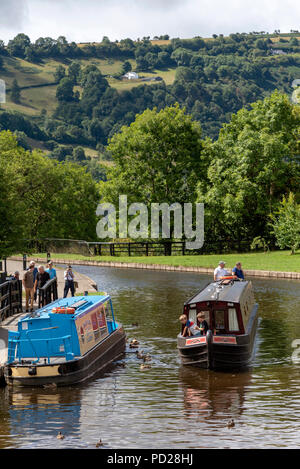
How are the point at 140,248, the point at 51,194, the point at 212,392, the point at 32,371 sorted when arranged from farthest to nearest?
the point at 51,194, the point at 140,248, the point at 212,392, the point at 32,371

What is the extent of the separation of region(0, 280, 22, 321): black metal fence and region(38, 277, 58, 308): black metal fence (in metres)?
1.07

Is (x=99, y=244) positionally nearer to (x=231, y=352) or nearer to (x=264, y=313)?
(x=264, y=313)

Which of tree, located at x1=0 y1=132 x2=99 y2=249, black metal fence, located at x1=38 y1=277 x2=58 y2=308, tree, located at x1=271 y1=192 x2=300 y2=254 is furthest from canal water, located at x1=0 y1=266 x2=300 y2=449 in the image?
tree, located at x1=0 y1=132 x2=99 y2=249

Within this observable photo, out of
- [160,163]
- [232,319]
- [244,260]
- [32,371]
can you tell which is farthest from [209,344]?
[160,163]

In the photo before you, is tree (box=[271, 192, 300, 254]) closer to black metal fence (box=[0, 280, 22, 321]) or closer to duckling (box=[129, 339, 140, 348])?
black metal fence (box=[0, 280, 22, 321])

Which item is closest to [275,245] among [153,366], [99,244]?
[99,244]

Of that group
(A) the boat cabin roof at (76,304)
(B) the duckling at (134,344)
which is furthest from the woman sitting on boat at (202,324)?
(B) the duckling at (134,344)

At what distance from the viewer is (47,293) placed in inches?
1251

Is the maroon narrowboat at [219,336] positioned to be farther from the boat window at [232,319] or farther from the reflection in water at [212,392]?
the reflection in water at [212,392]

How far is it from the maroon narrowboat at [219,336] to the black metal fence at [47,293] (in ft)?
26.2

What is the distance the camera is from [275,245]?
224 ft

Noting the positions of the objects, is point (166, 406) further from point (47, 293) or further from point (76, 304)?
point (47, 293)

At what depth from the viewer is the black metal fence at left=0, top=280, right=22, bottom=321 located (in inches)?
1175

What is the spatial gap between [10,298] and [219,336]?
35.9ft
